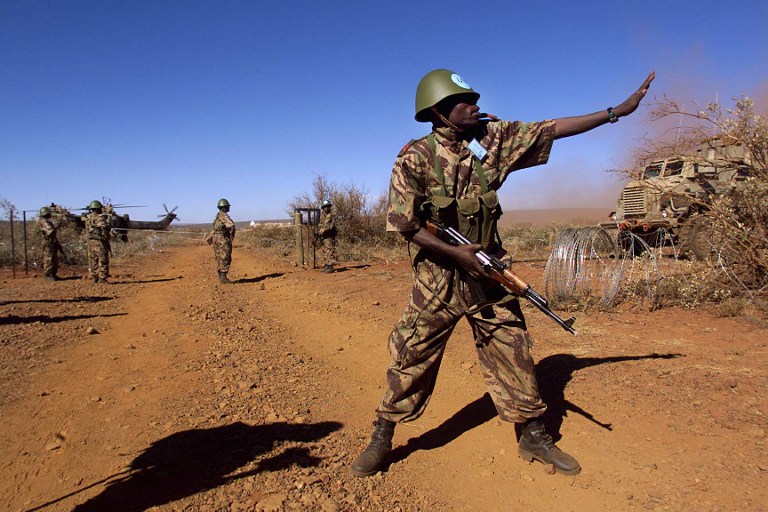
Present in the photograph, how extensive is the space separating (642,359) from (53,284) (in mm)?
13909

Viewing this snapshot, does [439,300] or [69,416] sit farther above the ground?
[439,300]

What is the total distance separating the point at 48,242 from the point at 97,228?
1.71m

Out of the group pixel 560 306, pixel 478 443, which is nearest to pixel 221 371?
pixel 478 443

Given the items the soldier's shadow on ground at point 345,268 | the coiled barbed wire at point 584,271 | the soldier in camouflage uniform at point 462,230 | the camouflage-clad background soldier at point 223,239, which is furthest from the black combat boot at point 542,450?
the soldier's shadow on ground at point 345,268

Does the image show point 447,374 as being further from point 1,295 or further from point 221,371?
point 1,295

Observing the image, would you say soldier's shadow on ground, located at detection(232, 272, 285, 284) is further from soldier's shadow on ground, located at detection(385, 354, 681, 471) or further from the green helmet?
the green helmet

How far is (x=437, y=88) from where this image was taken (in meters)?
2.99

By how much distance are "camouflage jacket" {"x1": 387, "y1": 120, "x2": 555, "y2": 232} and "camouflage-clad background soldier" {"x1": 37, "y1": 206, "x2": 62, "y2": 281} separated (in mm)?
14083

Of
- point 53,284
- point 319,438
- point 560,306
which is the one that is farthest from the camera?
point 53,284

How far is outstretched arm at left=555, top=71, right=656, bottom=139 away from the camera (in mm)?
3012

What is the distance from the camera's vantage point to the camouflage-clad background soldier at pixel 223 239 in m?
12.9

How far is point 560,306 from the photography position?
7207mm

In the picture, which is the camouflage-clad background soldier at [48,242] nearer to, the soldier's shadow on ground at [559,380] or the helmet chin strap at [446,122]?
the soldier's shadow on ground at [559,380]

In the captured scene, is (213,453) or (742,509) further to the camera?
(213,453)
